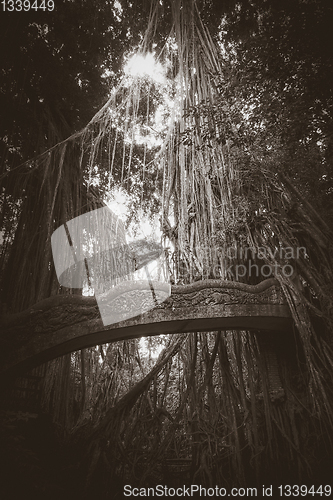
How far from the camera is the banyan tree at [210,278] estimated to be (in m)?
2.70

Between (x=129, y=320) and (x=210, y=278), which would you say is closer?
(x=129, y=320)

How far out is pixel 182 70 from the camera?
3.57 meters

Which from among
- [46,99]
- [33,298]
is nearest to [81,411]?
[33,298]

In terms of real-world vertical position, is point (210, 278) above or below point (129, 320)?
above

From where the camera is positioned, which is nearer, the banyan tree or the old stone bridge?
the old stone bridge

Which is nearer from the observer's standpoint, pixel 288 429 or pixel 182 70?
pixel 288 429

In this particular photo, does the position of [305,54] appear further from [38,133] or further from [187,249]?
[38,133]

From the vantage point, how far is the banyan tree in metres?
2.70

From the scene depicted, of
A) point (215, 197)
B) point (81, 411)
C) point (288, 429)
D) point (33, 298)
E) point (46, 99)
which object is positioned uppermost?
point (46, 99)

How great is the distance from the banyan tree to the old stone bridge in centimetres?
23

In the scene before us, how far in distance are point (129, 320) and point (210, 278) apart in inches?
40.5

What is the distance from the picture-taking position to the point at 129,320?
2.19 metres

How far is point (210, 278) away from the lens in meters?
2.91

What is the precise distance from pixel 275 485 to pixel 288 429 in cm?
47
